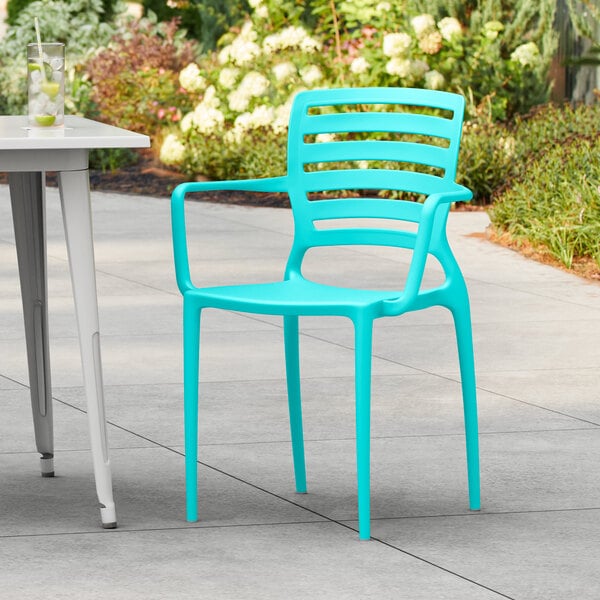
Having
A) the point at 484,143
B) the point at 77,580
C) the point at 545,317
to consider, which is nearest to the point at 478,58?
the point at 484,143

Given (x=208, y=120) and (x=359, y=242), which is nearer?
(x=359, y=242)

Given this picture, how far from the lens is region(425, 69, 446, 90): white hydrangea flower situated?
1394 centimetres

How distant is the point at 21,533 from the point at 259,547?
66 centimetres

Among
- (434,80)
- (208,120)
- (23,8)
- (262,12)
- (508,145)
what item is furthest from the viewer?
(23,8)

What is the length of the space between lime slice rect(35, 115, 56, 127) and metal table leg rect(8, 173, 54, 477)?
1.02ft

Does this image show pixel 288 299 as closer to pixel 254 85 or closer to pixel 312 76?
pixel 312 76

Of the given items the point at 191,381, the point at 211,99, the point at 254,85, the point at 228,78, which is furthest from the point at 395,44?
the point at 191,381

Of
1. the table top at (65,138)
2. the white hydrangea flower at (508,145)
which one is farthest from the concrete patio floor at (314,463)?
the white hydrangea flower at (508,145)

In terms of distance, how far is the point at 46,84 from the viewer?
429cm

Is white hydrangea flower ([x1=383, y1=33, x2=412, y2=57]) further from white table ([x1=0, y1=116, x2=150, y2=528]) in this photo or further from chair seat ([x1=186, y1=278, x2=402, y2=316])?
chair seat ([x1=186, y1=278, x2=402, y2=316])

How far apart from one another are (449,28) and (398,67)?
93cm

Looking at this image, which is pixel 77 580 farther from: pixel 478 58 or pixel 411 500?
pixel 478 58

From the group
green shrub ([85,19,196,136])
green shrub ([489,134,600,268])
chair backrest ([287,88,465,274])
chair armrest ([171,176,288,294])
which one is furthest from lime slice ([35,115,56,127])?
green shrub ([85,19,196,136])

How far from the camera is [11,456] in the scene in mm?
4980
